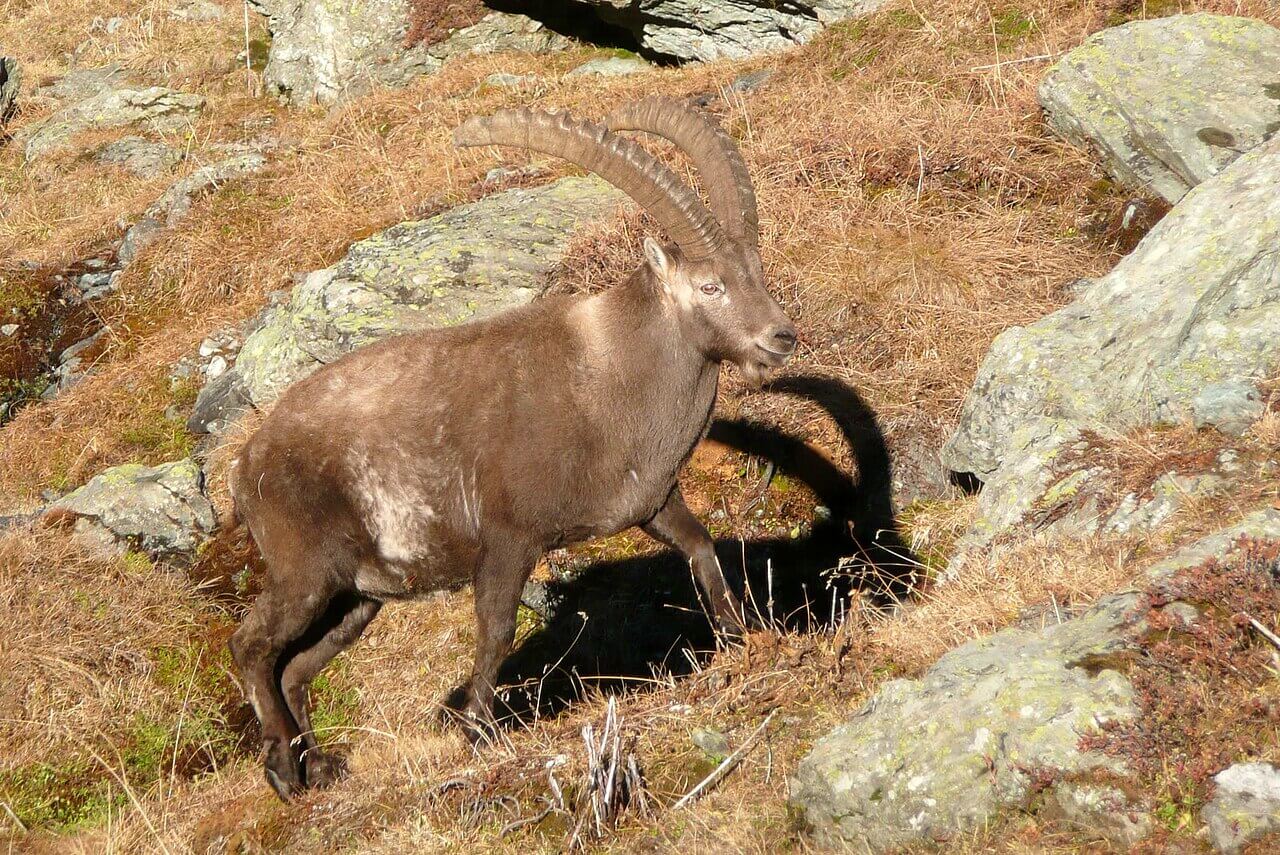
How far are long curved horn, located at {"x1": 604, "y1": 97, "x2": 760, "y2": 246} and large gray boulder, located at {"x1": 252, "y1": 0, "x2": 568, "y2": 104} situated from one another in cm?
1251

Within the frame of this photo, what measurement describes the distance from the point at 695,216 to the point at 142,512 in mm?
7145

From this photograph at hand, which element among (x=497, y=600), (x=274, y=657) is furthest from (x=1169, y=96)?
(x=274, y=657)

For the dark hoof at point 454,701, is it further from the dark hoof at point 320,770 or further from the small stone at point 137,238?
the small stone at point 137,238

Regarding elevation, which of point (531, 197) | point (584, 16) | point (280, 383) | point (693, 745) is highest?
point (584, 16)

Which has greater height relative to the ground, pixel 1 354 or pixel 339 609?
pixel 339 609

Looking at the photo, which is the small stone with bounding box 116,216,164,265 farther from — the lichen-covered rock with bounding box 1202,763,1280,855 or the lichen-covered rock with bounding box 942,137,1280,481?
the lichen-covered rock with bounding box 1202,763,1280,855

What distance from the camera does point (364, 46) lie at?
2038cm

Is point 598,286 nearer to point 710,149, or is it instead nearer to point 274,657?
point 710,149

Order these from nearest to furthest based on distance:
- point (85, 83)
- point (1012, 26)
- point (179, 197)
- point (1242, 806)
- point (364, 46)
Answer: point (1242, 806) → point (1012, 26) → point (179, 197) → point (364, 46) → point (85, 83)

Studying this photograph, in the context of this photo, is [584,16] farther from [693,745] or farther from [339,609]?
[693,745]

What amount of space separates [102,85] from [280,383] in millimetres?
14552

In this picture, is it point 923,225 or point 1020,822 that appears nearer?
point 1020,822

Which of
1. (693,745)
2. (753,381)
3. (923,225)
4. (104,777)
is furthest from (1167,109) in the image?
(104,777)

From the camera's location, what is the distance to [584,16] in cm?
1997
